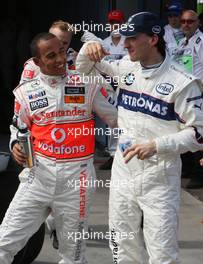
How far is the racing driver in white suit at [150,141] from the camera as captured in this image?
4.08 meters

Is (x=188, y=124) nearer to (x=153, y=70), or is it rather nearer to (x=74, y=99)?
(x=153, y=70)

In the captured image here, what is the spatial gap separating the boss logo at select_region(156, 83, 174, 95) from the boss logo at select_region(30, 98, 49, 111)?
0.73 m

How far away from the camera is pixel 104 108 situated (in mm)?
4570

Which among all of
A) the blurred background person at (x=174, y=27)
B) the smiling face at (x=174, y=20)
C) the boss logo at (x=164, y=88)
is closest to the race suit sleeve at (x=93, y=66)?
the boss logo at (x=164, y=88)

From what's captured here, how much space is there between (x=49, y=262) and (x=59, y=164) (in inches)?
55.5

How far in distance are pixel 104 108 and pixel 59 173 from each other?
544mm

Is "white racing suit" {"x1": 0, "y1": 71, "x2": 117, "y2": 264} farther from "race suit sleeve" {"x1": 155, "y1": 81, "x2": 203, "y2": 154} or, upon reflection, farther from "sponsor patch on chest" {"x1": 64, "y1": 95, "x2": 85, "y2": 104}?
"race suit sleeve" {"x1": 155, "y1": 81, "x2": 203, "y2": 154}

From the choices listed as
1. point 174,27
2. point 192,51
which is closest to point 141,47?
point 192,51

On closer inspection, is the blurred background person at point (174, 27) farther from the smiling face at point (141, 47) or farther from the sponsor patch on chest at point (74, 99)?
the smiling face at point (141, 47)

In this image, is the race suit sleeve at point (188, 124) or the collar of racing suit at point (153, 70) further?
the collar of racing suit at point (153, 70)

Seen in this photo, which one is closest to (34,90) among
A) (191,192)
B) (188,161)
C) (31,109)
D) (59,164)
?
(31,109)

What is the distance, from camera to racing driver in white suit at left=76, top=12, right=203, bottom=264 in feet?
13.4

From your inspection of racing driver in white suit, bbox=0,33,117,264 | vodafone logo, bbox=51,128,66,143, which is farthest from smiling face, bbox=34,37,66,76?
vodafone logo, bbox=51,128,66,143

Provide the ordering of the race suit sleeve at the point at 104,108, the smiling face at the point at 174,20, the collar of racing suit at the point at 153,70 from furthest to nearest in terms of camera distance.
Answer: the smiling face at the point at 174,20 → the race suit sleeve at the point at 104,108 → the collar of racing suit at the point at 153,70
